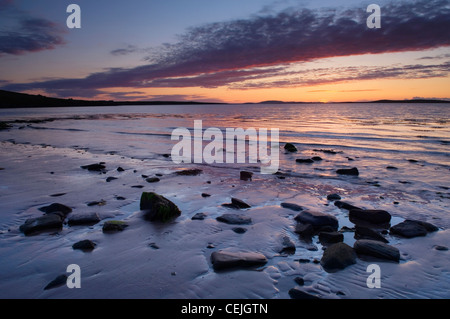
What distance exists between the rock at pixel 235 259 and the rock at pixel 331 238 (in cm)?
153

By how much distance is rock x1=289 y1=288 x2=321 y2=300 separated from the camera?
12.2ft

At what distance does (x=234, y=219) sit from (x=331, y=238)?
2204 mm

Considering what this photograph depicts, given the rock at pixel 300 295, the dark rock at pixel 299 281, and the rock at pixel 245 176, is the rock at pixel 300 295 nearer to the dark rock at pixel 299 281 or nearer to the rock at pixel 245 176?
the dark rock at pixel 299 281

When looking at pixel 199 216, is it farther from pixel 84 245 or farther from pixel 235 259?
pixel 84 245

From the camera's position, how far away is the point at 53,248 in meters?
5.01

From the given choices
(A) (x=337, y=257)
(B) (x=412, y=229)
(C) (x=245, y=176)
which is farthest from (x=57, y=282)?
(C) (x=245, y=176)

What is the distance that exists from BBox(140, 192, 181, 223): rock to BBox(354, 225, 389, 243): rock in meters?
4.21

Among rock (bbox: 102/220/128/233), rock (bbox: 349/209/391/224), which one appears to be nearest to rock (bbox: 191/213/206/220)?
rock (bbox: 102/220/128/233)

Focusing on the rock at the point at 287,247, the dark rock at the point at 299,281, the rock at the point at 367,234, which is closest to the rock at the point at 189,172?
the rock at the point at 287,247

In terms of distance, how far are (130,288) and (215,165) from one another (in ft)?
33.2

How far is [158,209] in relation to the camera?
21.6 ft
